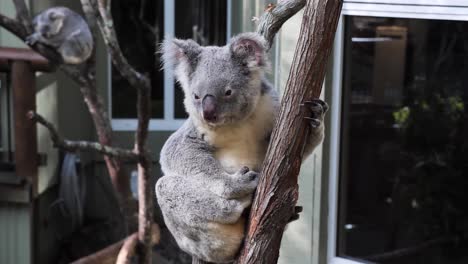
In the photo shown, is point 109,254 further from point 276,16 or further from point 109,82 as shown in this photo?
point 109,82

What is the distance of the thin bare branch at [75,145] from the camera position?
10.6 ft

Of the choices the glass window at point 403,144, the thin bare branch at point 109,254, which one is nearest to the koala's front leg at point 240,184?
the glass window at point 403,144

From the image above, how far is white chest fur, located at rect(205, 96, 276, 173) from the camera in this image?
6.41 ft

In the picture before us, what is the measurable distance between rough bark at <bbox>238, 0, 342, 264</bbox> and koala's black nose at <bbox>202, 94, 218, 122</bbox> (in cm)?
21

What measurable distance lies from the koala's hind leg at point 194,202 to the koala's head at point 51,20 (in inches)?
131

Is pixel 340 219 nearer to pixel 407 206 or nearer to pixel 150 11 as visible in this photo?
pixel 407 206

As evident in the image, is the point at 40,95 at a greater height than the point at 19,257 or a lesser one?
greater

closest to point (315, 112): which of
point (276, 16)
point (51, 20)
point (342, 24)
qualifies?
point (276, 16)

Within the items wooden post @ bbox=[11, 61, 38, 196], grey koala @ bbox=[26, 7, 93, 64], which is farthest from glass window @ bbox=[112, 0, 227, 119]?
wooden post @ bbox=[11, 61, 38, 196]

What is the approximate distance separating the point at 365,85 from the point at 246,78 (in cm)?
171

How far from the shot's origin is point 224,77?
1.86 metres

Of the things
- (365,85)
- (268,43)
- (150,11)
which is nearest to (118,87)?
(150,11)

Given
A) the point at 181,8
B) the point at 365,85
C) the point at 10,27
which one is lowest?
the point at 365,85

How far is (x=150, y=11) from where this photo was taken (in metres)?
5.84
